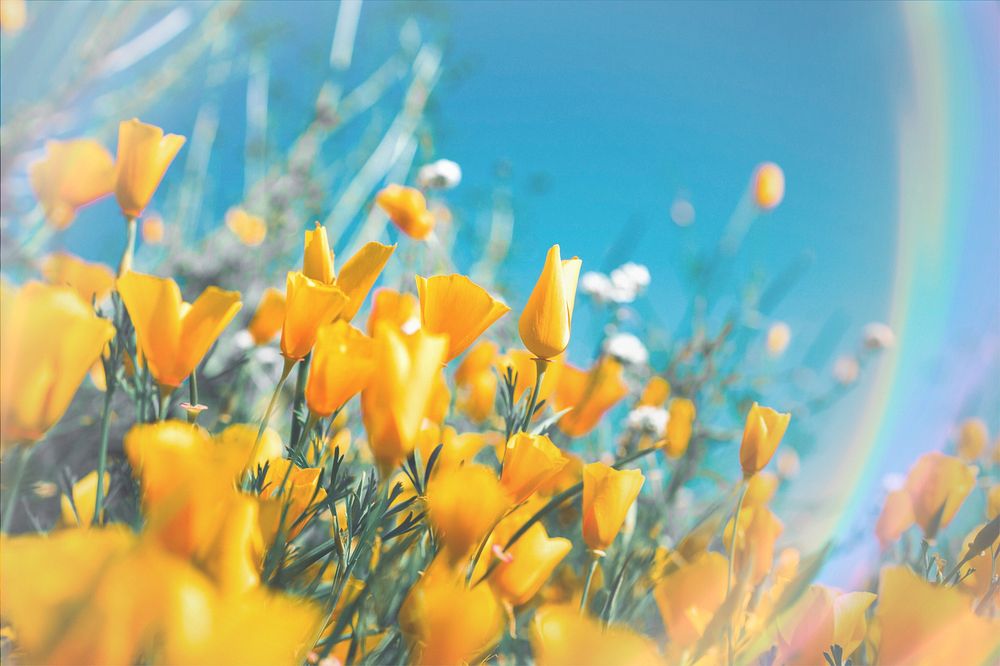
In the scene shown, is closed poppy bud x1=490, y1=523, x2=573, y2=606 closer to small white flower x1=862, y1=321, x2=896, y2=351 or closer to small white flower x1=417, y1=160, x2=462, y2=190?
small white flower x1=417, y1=160, x2=462, y2=190

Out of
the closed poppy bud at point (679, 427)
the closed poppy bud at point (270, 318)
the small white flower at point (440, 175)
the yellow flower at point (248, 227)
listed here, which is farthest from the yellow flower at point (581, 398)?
the yellow flower at point (248, 227)

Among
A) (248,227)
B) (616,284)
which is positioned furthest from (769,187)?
(248,227)

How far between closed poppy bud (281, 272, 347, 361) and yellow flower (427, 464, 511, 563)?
0.09 metres

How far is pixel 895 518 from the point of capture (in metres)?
0.51

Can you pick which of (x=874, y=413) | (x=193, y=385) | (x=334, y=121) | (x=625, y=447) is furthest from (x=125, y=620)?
(x=334, y=121)

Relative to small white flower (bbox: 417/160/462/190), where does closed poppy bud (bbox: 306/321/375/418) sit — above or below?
below

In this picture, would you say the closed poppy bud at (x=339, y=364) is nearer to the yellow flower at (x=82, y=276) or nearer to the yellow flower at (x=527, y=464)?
the yellow flower at (x=527, y=464)

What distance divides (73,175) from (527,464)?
0.42 meters

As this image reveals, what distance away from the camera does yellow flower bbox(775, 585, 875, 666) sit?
0.32 m

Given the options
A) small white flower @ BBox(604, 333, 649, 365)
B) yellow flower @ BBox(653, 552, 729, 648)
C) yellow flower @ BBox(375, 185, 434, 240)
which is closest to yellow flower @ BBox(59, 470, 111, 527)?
yellow flower @ BBox(653, 552, 729, 648)

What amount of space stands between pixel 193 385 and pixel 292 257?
123cm

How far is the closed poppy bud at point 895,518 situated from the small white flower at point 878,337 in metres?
1.09

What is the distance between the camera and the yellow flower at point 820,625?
0.32m

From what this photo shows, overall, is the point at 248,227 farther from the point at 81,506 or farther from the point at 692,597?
the point at 692,597
